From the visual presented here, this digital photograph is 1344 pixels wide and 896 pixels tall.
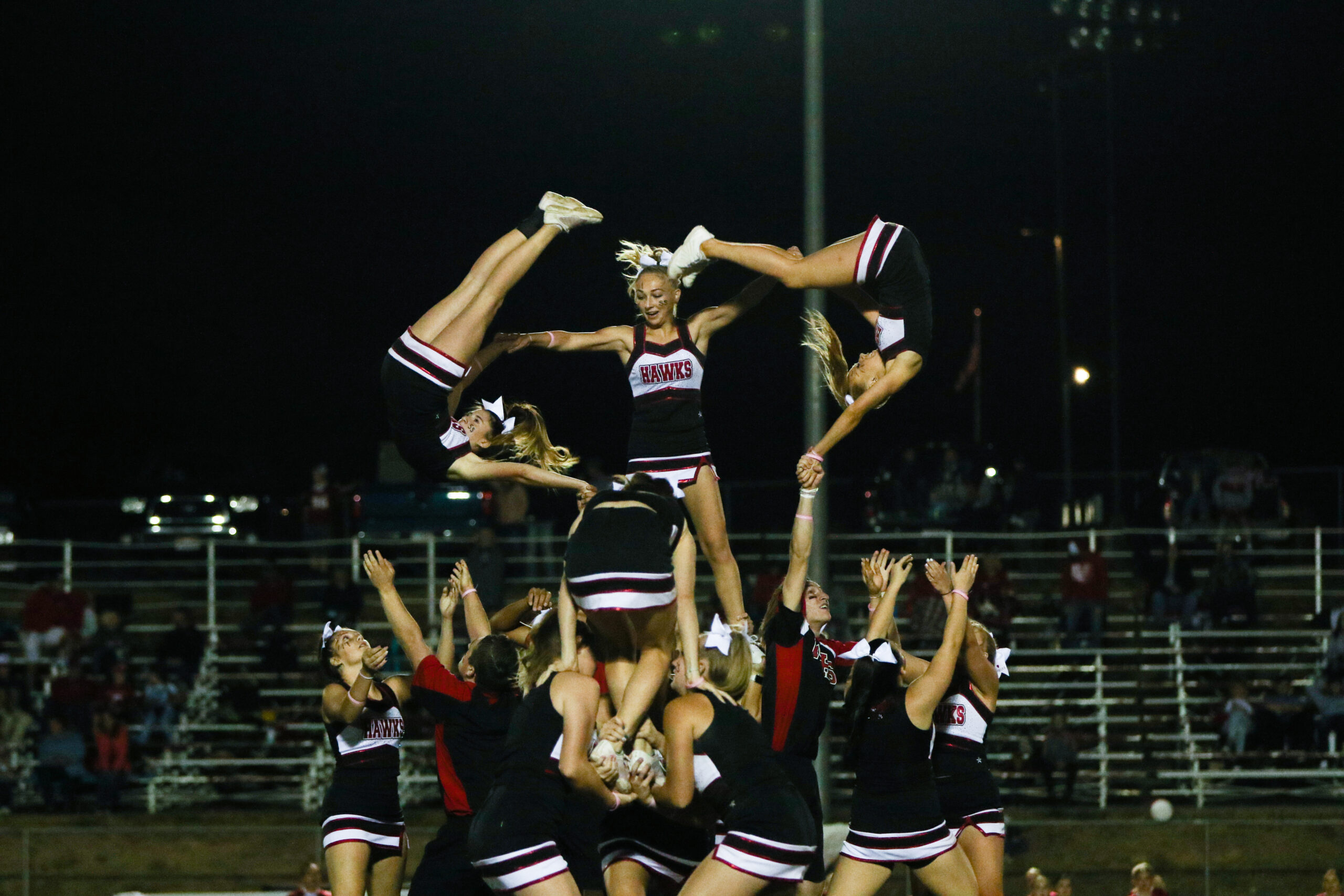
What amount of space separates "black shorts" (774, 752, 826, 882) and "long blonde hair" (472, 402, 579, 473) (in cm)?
182

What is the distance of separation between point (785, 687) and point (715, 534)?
38.3 inches

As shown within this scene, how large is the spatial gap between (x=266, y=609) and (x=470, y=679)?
892cm

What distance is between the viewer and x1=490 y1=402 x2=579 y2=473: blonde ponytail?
722 cm

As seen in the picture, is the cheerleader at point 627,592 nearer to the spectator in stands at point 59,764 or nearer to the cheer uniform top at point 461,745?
the cheer uniform top at point 461,745

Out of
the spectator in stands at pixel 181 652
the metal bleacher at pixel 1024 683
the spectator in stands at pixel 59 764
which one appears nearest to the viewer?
the spectator in stands at pixel 59 764

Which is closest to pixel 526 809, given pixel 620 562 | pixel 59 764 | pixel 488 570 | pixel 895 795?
pixel 620 562

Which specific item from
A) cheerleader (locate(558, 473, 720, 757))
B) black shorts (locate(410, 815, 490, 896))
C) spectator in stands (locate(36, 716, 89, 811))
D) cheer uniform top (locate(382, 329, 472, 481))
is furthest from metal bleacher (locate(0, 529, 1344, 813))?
cheerleader (locate(558, 473, 720, 757))

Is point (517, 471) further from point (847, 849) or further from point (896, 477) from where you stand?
point (896, 477)

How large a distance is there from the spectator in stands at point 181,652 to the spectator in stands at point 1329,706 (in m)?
10.4

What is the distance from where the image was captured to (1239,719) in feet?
44.0

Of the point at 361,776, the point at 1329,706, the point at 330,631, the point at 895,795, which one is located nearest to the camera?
the point at 895,795

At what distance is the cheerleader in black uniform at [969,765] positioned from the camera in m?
7.11

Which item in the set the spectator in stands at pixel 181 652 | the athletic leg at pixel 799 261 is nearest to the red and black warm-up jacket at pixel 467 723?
the athletic leg at pixel 799 261

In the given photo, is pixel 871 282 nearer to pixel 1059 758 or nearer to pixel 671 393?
pixel 671 393
